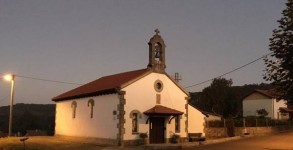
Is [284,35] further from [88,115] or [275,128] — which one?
[275,128]

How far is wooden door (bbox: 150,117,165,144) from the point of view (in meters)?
29.7

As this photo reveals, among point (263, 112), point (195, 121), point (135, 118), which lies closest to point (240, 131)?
point (195, 121)

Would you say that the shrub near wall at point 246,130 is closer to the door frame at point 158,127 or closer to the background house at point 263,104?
the door frame at point 158,127

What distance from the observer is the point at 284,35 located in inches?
774

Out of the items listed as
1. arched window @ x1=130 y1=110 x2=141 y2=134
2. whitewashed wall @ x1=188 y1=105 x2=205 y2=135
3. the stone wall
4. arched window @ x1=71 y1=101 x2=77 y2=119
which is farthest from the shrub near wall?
arched window @ x1=71 y1=101 x2=77 y2=119

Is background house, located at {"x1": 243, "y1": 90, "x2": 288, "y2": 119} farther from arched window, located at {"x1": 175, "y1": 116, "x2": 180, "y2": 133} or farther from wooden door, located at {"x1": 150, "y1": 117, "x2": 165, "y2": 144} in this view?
wooden door, located at {"x1": 150, "y1": 117, "x2": 165, "y2": 144}

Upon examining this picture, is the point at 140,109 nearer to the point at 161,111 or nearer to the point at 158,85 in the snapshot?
the point at 161,111

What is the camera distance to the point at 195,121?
3381 cm

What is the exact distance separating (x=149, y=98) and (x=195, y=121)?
6433mm

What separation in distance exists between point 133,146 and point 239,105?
51.7m

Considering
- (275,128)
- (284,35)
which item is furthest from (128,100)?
(275,128)

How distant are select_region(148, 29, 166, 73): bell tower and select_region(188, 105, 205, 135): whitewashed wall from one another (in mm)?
5340

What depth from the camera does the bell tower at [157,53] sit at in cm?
3044

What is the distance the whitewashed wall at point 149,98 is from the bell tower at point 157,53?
2.07 ft
